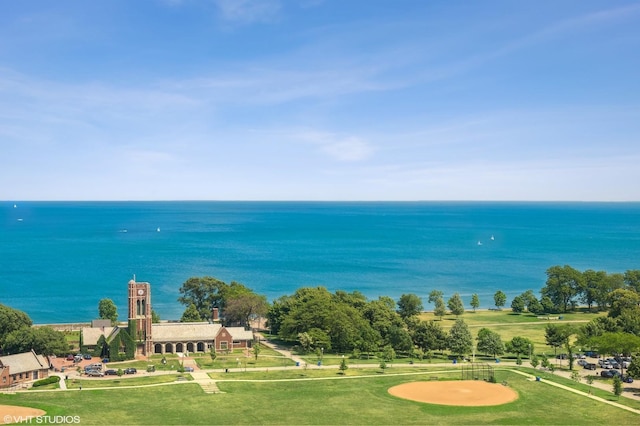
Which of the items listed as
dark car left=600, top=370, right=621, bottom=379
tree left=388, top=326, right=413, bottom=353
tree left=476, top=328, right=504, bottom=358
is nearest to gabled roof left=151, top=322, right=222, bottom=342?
tree left=388, top=326, right=413, bottom=353

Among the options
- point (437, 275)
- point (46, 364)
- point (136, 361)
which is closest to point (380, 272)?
point (437, 275)

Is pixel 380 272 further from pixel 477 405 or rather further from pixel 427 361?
pixel 477 405

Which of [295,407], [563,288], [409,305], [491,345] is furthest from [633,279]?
[295,407]

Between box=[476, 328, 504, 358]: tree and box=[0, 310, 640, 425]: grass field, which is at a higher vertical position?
box=[476, 328, 504, 358]: tree

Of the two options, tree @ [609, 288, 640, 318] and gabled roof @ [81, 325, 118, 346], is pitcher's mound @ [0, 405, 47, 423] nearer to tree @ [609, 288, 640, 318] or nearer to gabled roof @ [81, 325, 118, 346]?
gabled roof @ [81, 325, 118, 346]

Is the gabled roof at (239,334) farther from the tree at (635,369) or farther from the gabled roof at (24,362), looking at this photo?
the tree at (635,369)

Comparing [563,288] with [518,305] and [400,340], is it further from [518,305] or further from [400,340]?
[400,340]

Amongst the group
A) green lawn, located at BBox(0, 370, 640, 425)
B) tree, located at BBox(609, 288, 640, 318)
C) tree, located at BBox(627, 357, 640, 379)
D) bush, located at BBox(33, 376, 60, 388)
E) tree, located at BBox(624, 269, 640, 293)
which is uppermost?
tree, located at BBox(624, 269, 640, 293)
